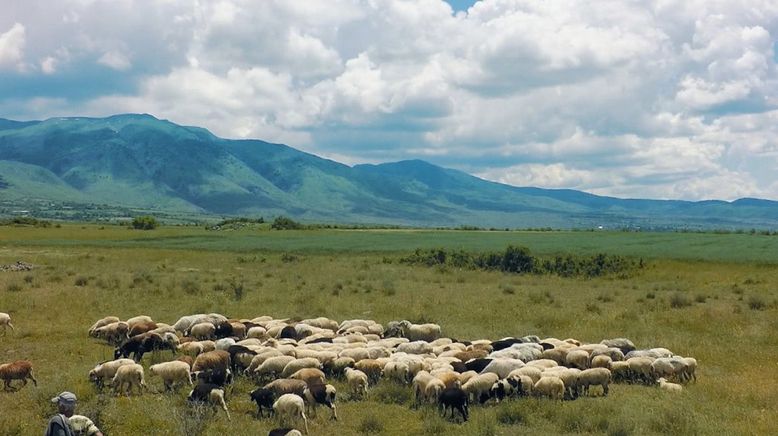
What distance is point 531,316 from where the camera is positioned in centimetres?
2714

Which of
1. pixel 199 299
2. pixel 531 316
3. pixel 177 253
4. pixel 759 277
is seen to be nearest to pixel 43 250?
pixel 177 253

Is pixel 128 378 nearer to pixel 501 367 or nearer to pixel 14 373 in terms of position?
pixel 14 373

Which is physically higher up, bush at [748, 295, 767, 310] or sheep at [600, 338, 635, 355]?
bush at [748, 295, 767, 310]

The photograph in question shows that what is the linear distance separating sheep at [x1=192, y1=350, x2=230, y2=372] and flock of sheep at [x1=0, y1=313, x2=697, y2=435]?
0.09 feet

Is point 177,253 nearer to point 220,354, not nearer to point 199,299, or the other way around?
point 199,299

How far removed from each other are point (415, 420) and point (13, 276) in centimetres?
3196

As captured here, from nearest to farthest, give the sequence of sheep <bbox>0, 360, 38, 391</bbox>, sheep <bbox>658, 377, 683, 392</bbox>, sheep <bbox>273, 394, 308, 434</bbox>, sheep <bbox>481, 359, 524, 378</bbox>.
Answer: sheep <bbox>273, 394, 308, 434</bbox> < sheep <bbox>0, 360, 38, 391</bbox> < sheep <bbox>658, 377, 683, 392</bbox> < sheep <bbox>481, 359, 524, 378</bbox>

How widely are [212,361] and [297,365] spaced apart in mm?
2276

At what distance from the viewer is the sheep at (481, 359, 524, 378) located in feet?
52.4

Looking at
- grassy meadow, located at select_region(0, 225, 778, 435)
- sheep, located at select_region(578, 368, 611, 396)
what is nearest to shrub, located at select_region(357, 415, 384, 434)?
grassy meadow, located at select_region(0, 225, 778, 435)

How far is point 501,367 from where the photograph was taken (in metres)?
16.0

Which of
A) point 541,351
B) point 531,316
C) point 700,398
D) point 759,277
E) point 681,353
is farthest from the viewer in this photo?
point 759,277

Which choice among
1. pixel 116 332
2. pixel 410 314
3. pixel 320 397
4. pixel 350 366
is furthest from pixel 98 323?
pixel 410 314

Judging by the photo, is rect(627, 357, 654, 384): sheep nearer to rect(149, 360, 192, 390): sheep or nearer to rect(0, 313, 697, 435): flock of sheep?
rect(0, 313, 697, 435): flock of sheep
